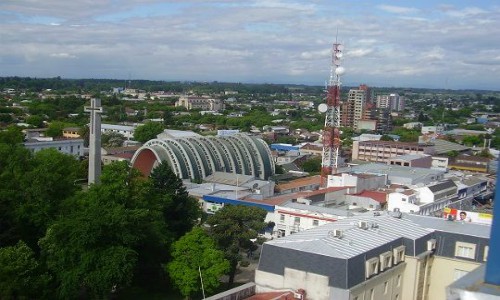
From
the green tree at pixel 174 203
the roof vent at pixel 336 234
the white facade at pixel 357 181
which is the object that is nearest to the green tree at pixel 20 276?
the green tree at pixel 174 203

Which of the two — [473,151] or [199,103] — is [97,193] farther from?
[199,103]

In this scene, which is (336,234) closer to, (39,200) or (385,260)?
(385,260)

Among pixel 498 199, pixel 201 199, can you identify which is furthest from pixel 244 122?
pixel 498 199

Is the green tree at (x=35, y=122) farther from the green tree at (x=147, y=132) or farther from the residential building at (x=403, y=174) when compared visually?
the residential building at (x=403, y=174)

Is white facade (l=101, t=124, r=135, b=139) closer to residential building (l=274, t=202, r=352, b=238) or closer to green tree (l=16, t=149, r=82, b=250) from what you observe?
residential building (l=274, t=202, r=352, b=238)

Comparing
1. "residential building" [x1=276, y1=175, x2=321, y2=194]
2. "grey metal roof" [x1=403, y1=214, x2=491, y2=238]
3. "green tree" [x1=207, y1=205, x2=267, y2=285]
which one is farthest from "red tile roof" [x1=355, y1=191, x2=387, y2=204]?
"grey metal roof" [x1=403, y1=214, x2=491, y2=238]

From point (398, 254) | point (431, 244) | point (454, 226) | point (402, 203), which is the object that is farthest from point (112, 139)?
point (398, 254)
